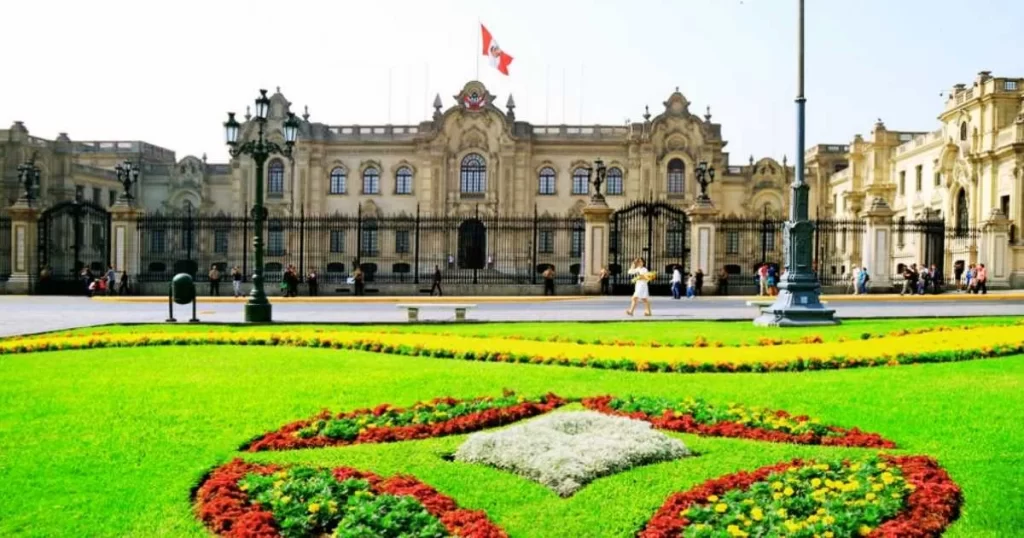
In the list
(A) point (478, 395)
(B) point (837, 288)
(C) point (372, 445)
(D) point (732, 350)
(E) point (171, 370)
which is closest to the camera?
(C) point (372, 445)

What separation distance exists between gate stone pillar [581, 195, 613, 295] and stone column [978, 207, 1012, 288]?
1577 centimetres

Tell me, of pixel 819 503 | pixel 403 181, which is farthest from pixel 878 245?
pixel 403 181

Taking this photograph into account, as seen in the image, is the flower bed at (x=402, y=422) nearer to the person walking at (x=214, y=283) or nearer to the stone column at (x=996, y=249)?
the person walking at (x=214, y=283)

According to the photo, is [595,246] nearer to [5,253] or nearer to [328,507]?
[328,507]

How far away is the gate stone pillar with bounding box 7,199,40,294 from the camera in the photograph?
36406 millimetres

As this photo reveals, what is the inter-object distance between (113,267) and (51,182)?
29307 millimetres

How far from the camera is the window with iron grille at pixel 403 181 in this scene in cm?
5916

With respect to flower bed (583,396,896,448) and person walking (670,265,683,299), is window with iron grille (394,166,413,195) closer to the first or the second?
person walking (670,265,683,299)

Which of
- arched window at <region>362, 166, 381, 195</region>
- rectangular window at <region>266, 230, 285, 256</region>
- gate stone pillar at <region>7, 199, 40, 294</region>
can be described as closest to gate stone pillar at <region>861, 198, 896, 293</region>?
gate stone pillar at <region>7, 199, 40, 294</region>

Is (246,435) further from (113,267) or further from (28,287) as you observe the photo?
(28,287)

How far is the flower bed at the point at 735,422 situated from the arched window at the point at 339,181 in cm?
→ 5252

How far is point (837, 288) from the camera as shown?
113ft

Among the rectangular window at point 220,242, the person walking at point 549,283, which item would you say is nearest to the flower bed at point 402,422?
the person walking at point 549,283

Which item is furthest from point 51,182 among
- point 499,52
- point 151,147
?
point 499,52
